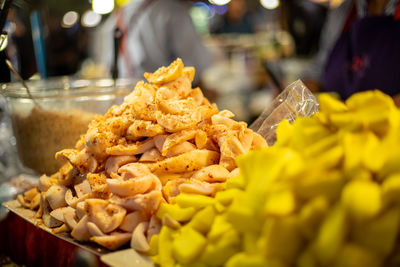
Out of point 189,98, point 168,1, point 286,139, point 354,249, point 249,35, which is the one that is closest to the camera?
point 354,249

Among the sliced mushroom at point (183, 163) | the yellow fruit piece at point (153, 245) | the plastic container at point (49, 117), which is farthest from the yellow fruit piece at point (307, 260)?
the plastic container at point (49, 117)

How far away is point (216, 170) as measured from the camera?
0.98m

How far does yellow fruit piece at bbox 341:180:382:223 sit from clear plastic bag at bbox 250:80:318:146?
603mm

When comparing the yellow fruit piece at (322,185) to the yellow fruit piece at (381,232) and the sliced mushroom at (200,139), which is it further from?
the sliced mushroom at (200,139)

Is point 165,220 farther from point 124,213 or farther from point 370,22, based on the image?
point 370,22

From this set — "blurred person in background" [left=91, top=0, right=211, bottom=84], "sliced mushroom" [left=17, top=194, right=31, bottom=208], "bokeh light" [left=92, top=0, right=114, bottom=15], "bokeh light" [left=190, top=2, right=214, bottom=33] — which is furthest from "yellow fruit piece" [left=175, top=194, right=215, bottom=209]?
"bokeh light" [left=190, top=2, right=214, bottom=33]

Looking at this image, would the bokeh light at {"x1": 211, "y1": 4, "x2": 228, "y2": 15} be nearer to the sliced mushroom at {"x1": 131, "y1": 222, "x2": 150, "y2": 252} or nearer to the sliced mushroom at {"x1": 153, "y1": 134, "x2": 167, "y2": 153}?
the sliced mushroom at {"x1": 153, "y1": 134, "x2": 167, "y2": 153}

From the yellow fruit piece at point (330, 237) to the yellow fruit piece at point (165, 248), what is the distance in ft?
1.03

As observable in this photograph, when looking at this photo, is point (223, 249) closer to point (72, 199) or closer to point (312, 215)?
point (312, 215)

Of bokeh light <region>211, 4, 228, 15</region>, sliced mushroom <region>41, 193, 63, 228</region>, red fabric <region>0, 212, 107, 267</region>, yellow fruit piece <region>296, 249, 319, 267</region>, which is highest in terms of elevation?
yellow fruit piece <region>296, 249, 319, 267</region>

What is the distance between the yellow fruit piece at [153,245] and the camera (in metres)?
0.85

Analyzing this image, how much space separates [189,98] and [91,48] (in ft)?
15.6

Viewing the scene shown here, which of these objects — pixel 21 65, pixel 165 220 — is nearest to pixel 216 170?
pixel 165 220

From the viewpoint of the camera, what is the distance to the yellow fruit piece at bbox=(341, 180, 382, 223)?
1.87ft
